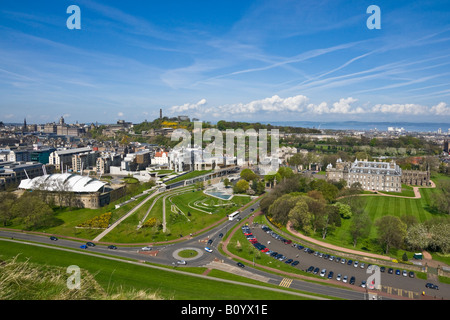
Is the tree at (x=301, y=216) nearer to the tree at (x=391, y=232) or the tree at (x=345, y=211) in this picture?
the tree at (x=345, y=211)

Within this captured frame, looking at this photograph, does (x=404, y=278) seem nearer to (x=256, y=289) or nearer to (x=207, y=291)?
(x=256, y=289)

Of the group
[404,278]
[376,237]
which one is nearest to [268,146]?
[376,237]

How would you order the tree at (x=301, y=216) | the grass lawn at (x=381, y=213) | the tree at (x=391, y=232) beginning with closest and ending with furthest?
the tree at (x=391, y=232) → the grass lawn at (x=381, y=213) → the tree at (x=301, y=216)

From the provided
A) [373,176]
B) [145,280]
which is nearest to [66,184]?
[145,280]

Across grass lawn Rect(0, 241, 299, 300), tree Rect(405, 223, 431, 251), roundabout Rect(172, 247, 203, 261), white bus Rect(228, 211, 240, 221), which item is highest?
tree Rect(405, 223, 431, 251)

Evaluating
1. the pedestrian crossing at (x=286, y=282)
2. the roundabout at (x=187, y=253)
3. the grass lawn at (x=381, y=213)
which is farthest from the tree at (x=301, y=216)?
the roundabout at (x=187, y=253)

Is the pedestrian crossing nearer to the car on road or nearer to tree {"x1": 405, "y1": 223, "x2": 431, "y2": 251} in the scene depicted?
the car on road


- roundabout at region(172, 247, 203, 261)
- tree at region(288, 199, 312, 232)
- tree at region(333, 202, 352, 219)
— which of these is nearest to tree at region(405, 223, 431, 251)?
tree at region(333, 202, 352, 219)
